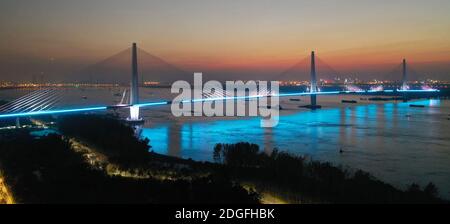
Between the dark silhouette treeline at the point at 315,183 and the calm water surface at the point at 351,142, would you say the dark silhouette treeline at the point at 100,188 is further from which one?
the calm water surface at the point at 351,142

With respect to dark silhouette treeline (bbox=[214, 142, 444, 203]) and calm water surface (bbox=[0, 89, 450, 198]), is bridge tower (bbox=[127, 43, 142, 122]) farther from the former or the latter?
dark silhouette treeline (bbox=[214, 142, 444, 203])

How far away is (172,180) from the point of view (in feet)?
12.1

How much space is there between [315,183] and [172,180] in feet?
3.99

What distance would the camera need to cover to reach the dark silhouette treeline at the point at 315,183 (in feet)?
11.1

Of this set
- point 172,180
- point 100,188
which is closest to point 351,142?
point 172,180

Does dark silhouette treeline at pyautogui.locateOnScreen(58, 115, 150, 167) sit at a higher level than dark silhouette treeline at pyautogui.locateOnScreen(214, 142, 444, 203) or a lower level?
higher

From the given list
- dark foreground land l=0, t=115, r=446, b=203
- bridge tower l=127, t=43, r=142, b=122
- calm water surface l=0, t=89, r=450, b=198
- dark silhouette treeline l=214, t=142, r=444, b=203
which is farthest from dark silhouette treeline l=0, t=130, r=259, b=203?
bridge tower l=127, t=43, r=142, b=122

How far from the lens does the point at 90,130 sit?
7129 millimetres

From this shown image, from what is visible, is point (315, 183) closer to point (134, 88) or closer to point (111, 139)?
point (111, 139)

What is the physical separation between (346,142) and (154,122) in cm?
523

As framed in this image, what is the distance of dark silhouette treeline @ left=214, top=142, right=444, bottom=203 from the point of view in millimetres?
3384

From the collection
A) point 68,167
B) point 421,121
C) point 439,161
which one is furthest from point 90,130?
point 421,121

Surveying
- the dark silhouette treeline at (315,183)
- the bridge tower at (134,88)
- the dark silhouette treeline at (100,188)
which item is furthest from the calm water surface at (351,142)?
the dark silhouette treeline at (100,188)
